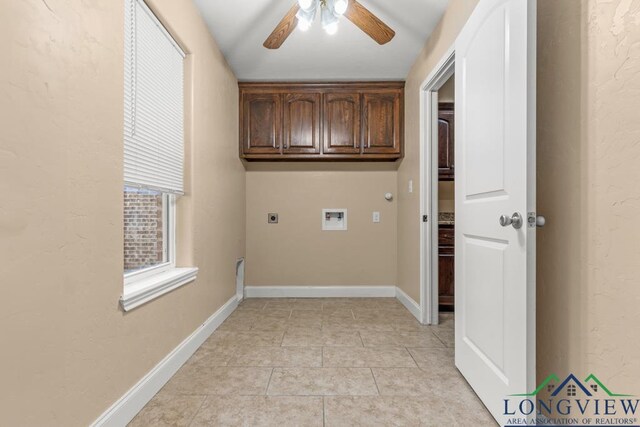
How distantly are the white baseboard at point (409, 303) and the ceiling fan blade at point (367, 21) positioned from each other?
219 cm

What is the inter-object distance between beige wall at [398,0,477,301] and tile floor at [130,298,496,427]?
0.60 m

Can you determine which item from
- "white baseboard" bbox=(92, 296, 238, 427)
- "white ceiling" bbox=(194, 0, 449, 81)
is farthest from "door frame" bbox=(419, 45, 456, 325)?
"white baseboard" bbox=(92, 296, 238, 427)

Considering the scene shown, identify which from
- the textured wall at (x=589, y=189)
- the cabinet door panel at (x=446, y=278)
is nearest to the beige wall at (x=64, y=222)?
the textured wall at (x=589, y=189)

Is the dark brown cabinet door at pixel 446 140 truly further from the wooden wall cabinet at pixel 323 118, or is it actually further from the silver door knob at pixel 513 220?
the silver door knob at pixel 513 220

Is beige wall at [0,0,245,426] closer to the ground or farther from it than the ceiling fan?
closer to the ground

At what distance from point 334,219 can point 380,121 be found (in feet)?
3.96

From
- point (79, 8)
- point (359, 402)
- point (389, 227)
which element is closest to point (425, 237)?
point (389, 227)

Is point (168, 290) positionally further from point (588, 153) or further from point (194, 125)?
point (588, 153)

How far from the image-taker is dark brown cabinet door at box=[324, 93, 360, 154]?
11.6ft

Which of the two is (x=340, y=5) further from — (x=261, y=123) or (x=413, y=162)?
(x=261, y=123)

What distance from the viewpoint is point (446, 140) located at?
11.0 ft

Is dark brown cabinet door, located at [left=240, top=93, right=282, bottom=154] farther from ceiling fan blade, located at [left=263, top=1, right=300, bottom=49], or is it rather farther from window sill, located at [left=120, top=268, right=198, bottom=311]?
window sill, located at [left=120, top=268, right=198, bottom=311]

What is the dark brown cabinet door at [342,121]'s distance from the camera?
3521 mm

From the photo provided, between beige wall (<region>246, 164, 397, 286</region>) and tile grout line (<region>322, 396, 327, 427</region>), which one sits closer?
tile grout line (<region>322, 396, 327, 427</region>)
